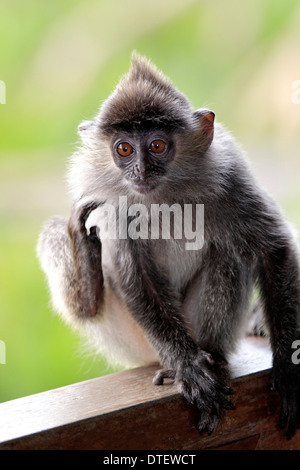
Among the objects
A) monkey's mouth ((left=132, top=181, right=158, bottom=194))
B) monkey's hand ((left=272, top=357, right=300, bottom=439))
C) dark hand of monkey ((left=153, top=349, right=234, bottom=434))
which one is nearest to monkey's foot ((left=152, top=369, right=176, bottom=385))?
dark hand of monkey ((left=153, top=349, right=234, bottom=434))

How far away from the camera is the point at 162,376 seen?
1.95 metres

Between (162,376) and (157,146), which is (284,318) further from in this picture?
(157,146)

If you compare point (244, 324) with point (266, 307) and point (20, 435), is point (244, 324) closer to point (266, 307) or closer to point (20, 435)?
point (266, 307)

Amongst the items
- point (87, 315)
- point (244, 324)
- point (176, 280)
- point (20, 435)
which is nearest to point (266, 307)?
point (244, 324)

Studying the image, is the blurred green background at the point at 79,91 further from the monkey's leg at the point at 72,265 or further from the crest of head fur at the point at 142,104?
the crest of head fur at the point at 142,104

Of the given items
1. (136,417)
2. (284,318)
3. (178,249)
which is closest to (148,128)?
(178,249)

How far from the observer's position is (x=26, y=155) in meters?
2.76

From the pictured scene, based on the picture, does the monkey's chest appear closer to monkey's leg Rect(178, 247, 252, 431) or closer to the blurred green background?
monkey's leg Rect(178, 247, 252, 431)

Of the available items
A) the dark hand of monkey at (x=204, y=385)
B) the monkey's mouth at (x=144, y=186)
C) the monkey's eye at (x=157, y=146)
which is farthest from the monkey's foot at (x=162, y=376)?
→ the monkey's eye at (x=157, y=146)

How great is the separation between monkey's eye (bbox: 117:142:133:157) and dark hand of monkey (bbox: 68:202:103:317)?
0.20m

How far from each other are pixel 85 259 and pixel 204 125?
523 mm

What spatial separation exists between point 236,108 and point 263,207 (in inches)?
37.5

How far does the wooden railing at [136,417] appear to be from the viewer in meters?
1.61

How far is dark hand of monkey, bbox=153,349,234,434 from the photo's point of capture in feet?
6.06
